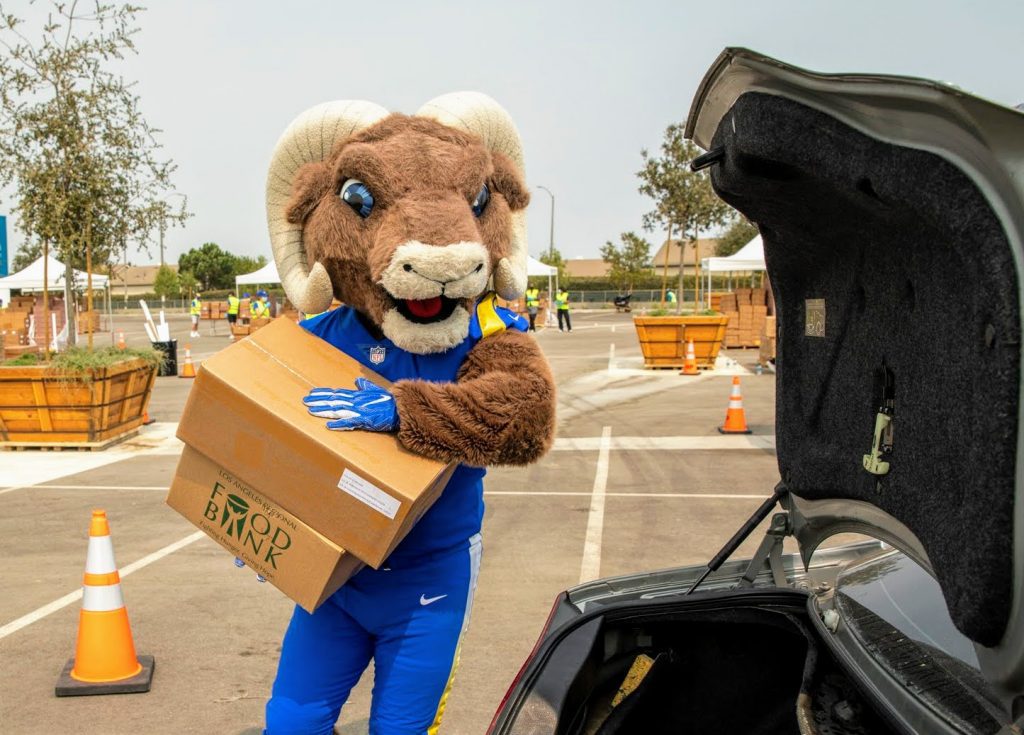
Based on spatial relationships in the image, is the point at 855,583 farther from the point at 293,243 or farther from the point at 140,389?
the point at 140,389

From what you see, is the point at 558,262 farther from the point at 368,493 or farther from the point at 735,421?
the point at 368,493

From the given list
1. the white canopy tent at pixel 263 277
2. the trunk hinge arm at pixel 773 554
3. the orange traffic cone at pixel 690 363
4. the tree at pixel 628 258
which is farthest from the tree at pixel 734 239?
the trunk hinge arm at pixel 773 554

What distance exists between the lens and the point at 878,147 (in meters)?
1.45

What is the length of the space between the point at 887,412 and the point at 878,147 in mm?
596

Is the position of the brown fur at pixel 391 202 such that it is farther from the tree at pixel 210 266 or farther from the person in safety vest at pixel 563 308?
the tree at pixel 210 266

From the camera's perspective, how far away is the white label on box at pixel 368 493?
2393mm

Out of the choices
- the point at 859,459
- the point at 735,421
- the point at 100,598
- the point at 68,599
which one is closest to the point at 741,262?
the point at 735,421

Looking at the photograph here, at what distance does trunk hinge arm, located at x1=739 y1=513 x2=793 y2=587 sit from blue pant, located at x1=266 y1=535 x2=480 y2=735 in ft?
2.79

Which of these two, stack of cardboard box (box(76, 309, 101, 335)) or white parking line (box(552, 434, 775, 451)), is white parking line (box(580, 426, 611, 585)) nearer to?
white parking line (box(552, 434, 775, 451))

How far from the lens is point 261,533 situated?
2.56 m

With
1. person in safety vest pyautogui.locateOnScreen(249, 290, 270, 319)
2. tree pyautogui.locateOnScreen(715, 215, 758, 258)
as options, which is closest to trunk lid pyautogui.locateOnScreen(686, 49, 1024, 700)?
person in safety vest pyautogui.locateOnScreen(249, 290, 270, 319)

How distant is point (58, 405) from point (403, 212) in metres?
8.79

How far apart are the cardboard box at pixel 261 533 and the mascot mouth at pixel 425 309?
2.18ft

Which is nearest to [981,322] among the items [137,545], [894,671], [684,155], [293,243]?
[894,671]
